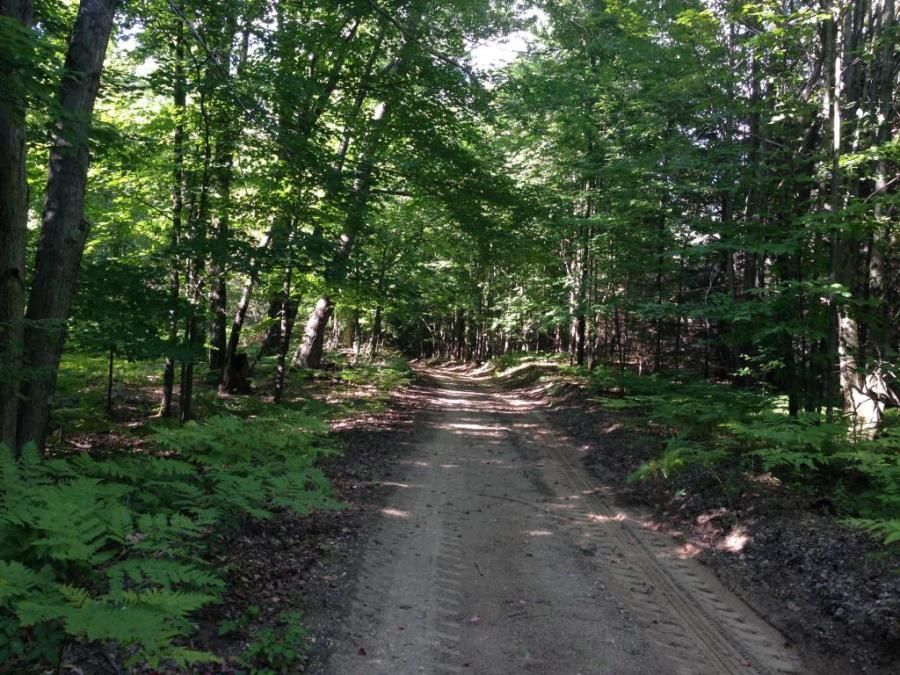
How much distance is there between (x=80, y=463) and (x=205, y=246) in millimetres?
5801

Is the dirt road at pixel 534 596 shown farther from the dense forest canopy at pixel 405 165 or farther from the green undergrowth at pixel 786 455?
the dense forest canopy at pixel 405 165

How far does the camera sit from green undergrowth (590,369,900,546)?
5.98 meters

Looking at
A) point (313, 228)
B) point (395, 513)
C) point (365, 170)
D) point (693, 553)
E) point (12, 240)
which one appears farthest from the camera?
point (313, 228)

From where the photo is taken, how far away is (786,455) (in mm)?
6332

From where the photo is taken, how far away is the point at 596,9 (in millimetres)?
18578

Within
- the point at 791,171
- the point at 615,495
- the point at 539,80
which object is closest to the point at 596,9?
the point at 539,80

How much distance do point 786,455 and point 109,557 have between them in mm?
6641

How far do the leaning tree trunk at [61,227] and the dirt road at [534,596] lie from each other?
4.36 meters

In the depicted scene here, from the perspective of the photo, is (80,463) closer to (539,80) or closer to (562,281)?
(539,80)

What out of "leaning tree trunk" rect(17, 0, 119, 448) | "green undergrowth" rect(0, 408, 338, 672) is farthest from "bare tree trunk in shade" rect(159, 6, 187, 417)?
"green undergrowth" rect(0, 408, 338, 672)

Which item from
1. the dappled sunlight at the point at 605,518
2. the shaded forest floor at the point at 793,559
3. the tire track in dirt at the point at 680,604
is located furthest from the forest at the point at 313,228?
the dappled sunlight at the point at 605,518

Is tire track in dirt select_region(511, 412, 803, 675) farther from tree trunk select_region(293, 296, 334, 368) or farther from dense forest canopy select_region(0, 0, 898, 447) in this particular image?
tree trunk select_region(293, 296, 334, 368)

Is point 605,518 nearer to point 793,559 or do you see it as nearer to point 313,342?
point 793,559

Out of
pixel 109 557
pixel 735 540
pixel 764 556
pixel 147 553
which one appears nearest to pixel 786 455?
pixel 735 540
